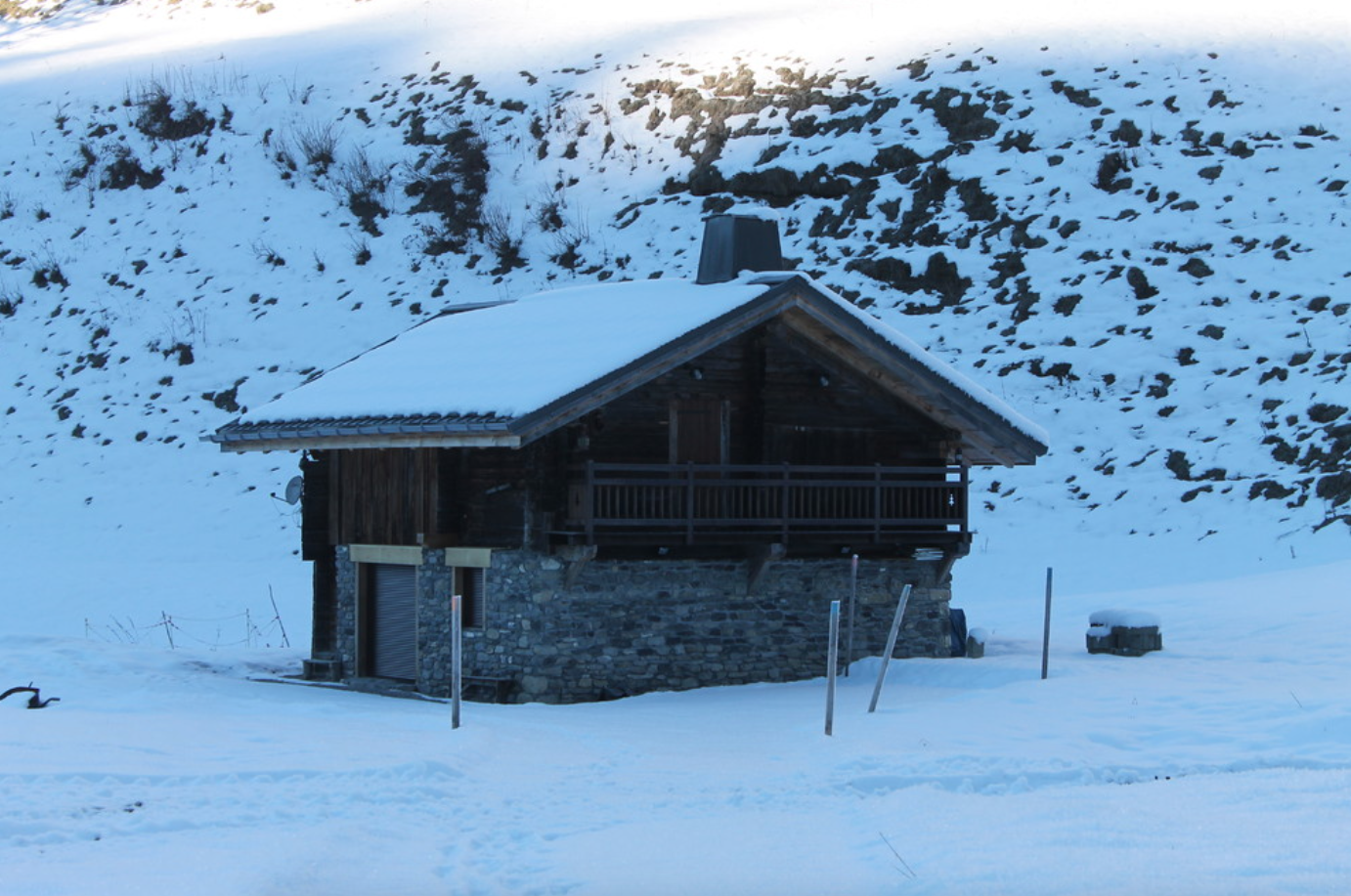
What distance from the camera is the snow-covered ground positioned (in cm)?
988

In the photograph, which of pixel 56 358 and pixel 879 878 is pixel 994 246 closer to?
pixel 56 358

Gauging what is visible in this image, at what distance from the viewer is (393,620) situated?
22.3 meters

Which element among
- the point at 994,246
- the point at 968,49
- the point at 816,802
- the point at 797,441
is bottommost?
the point at 816,802

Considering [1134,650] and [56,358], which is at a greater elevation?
[56,358]

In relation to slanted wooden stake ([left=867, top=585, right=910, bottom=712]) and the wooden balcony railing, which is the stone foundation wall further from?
slanted wooden stake ([left=867, top=585, right=910, bottom=712])

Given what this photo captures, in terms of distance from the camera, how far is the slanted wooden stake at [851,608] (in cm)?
1886

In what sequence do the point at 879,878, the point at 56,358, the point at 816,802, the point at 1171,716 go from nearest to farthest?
the point at 879,878, the point at 816,802, the point at 1171,716, the point at 56,358

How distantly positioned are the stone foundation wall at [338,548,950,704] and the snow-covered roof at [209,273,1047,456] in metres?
2.07

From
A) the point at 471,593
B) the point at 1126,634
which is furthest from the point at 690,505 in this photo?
the point at 1126,634

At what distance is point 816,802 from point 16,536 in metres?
26.3

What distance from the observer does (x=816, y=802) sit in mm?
12539

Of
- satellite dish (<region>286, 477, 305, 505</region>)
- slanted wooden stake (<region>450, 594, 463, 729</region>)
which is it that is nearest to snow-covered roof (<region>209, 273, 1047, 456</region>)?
satellite dish (<region>286, 477, 305, 505</region>)

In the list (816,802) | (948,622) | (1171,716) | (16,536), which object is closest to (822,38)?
(16,536)

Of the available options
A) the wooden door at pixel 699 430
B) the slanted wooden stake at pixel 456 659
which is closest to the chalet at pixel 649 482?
the wooden door at pixel 699 430
